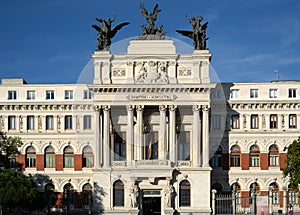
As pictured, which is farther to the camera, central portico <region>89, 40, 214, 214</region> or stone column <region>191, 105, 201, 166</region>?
stone column <region>191, 105, 201, 166</region>

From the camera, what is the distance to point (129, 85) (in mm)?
65062

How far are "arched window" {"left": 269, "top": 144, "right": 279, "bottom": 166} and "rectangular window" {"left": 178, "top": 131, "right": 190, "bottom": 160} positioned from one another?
1085 centimetres

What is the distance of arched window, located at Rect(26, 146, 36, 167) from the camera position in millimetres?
72812

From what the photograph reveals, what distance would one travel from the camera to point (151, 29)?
224ft

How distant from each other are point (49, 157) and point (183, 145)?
1655 cm

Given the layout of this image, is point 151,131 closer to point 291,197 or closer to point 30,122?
point 30,122

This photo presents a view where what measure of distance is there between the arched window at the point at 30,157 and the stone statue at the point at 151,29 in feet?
62.6

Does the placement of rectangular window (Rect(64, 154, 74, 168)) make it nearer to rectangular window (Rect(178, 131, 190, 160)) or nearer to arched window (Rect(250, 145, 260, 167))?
rectangular window (Rect(178, 131, 190, 160))

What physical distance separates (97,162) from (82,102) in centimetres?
995

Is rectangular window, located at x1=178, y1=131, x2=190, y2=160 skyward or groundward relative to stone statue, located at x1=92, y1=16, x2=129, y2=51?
groundward

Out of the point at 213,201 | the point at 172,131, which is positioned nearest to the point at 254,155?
the point at 213,201

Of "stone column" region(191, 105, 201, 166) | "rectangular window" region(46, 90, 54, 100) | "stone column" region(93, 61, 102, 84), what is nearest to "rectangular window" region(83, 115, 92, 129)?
"rectangular window" region(46, 90, 54, 100)

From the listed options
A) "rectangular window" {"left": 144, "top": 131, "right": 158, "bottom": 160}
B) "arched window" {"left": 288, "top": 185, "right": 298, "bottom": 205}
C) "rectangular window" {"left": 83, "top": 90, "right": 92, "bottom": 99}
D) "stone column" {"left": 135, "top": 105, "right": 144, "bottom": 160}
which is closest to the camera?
"stone column" {"left": 135, "top": 105, "right": 144, "bottom": 160}

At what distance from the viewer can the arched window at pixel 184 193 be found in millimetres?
65188
